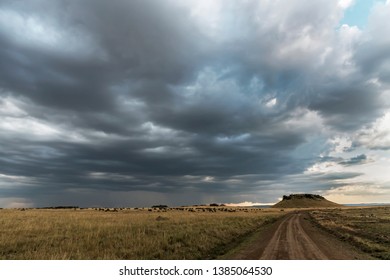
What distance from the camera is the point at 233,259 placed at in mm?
17672

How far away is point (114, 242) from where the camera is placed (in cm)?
2320

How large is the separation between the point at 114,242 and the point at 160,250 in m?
4.53

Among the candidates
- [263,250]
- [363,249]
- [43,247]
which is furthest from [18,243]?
[363,249]

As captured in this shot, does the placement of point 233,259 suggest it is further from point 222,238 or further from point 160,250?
point 222,238
